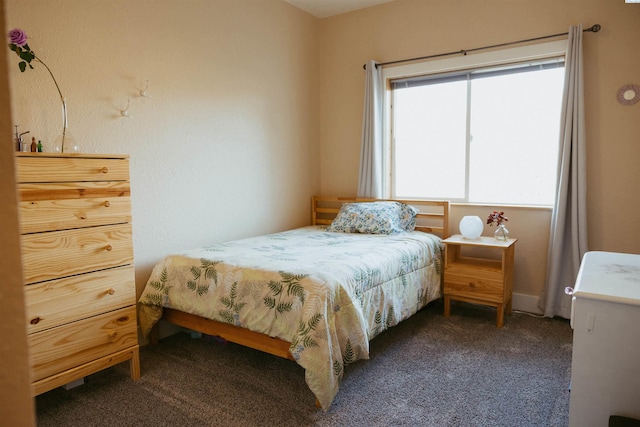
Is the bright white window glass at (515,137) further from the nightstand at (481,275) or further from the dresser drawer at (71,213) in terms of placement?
the dresser drawer at (71,213)

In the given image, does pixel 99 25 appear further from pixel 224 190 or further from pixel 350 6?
pixel 350 6

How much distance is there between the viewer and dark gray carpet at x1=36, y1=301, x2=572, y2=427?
6.34ft

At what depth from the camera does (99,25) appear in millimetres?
2465

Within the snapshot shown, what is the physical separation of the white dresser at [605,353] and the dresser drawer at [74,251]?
6.87 feet

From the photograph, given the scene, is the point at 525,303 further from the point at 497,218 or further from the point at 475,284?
the point at 497,218

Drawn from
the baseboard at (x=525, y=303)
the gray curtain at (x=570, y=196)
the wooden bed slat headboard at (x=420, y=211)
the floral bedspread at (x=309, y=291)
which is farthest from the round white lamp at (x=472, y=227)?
the baseboard at (x=525, y=303)

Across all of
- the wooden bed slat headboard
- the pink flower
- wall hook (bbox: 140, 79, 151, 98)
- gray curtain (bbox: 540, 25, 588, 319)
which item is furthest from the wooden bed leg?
gray curtain (bbox: 540, 25, 588, 319)

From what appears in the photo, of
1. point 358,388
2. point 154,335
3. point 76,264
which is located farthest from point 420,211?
point 76,264

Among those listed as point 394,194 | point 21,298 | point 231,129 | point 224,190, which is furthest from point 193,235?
point 21,298

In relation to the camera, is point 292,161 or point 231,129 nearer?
point 231,129

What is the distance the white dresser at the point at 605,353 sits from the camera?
128 cm

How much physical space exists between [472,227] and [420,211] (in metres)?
0.66

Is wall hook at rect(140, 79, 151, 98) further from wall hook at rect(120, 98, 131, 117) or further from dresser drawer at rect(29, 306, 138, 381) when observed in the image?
dresser drawer at rect(29, 306, 138, 381)

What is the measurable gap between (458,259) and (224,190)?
2.03m
